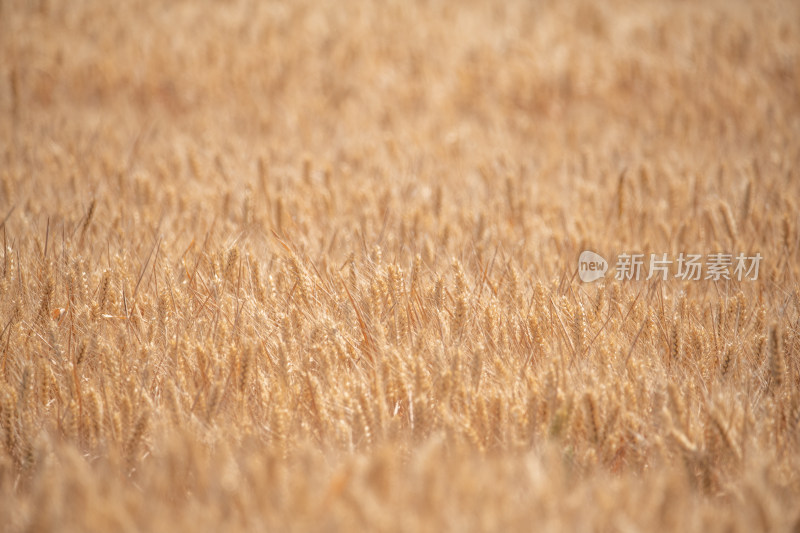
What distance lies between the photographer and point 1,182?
3111 millimetres

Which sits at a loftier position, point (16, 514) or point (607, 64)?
point (607, 64)

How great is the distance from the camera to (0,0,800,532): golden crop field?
1114 mm

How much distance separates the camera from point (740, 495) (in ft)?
4.00

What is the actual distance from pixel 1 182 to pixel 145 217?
0.90 m

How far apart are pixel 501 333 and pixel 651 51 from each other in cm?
485

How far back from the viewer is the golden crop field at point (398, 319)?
3.66ft

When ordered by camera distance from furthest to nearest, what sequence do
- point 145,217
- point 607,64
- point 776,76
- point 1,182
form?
1. point 607,64
2. point 776,76
3. point 1,182
4. point 145,217

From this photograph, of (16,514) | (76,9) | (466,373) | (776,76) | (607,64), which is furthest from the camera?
(76,9)

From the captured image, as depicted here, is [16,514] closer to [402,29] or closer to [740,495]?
[740,495]

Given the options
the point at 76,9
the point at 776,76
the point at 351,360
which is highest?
the point at 76,9

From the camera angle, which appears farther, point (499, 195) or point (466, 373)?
point (499, 195)

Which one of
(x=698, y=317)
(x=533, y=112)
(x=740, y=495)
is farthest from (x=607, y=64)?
(x=740, y=495)

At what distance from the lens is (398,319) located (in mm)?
1920

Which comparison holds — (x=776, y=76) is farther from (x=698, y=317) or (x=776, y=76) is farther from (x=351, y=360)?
(x=351, y=360)
